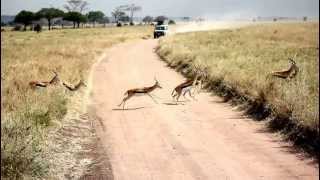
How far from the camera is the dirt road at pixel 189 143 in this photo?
33.3 ft

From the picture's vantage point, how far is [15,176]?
30.5 ft

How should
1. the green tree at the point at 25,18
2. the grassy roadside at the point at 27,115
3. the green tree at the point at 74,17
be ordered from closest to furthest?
the grassy roadside at the point at 27,115 < the green tree at the point at 25,18 < the green tree at the point at 74,17

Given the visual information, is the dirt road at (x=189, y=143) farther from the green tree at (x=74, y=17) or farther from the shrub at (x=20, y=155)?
the green tree at (x=74, y=17)

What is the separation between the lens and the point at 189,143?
39.9 feet

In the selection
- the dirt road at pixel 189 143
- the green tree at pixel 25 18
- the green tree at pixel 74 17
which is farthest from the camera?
the green tree at pixel 74 17

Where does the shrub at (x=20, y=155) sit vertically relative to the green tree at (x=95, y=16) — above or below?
above

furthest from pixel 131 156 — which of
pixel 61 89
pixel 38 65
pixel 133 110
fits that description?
pixel 38 65

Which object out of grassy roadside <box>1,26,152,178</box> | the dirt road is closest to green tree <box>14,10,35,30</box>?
grassy roadside <box>1,26,152,178</box>

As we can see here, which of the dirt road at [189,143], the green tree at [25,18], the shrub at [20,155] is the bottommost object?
the green tree at [25,18]

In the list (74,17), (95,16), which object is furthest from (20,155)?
(95,16)

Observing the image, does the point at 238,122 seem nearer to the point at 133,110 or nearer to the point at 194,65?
the point at 133,110

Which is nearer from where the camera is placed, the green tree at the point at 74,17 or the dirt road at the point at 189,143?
the dirt road at the point at 189,143

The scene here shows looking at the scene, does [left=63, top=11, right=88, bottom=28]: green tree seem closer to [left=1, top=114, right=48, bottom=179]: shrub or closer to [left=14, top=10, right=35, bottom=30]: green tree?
[left=14, top=10, right=35, bottom=30]: green tree

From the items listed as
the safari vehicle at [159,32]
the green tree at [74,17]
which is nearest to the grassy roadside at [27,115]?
the safari vehicle at [159,32]
